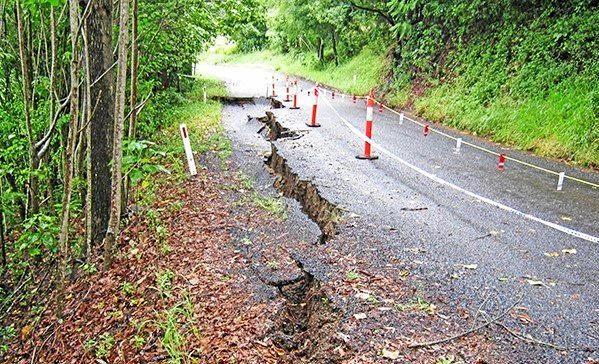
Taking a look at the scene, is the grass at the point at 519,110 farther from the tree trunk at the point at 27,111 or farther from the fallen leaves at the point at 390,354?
the tree trunk at the point at 27,111

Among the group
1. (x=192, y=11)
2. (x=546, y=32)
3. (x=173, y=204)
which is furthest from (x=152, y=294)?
Result: (x=546, y=32)

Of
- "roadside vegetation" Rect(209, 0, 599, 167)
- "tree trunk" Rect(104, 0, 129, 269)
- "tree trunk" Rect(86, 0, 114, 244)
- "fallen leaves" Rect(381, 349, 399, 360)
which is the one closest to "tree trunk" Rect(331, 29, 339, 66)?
"roadside vegetation" Rect(209, 0, 599, 167)

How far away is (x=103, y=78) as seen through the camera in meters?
5.54

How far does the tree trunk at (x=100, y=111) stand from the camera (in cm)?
530

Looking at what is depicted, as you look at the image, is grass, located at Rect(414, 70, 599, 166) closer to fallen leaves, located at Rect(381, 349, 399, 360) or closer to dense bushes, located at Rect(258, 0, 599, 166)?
dense bushes, located at Rect(258, 0, 599, 166)

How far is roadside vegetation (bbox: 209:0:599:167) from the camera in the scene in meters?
10.1

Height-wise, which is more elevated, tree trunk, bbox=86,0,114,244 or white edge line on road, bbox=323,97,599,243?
tree trunk, bbox=86,0,114,244

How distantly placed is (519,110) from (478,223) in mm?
6839

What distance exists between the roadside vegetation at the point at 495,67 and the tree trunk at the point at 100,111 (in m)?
8.08

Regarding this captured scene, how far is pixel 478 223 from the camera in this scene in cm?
563

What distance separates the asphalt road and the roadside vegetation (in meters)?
1.30

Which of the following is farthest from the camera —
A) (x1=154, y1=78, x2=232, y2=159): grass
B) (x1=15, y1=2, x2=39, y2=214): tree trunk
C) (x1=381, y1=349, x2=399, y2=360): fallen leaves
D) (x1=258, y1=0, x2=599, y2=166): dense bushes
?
(x1=154, y1=78, x2=232, y2=159): grass

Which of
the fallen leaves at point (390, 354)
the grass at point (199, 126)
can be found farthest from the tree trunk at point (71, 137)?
the grass at point (199, 126)

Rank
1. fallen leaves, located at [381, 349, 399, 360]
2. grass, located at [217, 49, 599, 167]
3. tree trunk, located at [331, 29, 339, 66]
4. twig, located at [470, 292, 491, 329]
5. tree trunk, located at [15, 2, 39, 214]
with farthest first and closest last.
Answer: tree trunk, located at [331, 29, 339, 66] < grass, located at [217, 49, 599, 167] < tree trunk, located at [15, 2, 39, 214] < twig, located at [470, 292, 491, 329] < fallen leaves, located at [381, 349, 399, 360]
